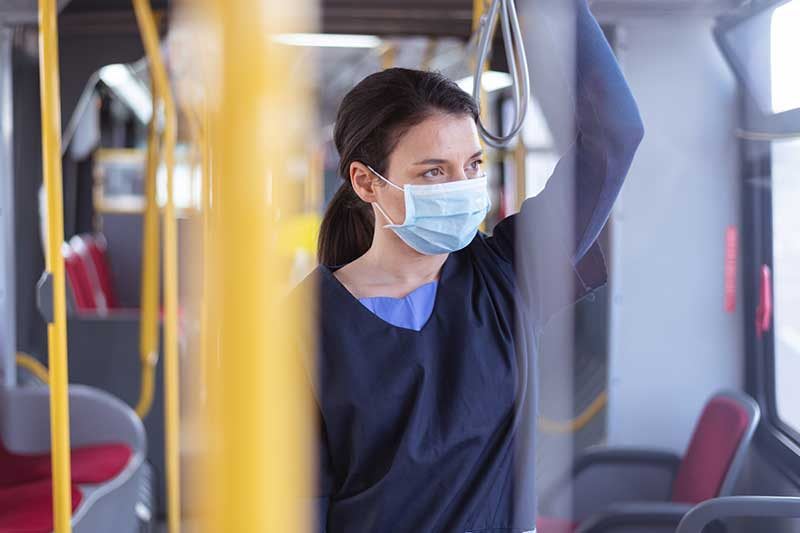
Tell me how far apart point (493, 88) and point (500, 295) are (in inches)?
168

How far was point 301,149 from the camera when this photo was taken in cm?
51

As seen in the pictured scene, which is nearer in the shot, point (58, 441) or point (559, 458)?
point (58, 441)

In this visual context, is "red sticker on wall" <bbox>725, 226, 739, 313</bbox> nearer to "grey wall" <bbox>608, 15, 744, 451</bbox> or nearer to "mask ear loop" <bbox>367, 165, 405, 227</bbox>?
"grey wall" <bbox>608, 15, 744, 451</bbox>

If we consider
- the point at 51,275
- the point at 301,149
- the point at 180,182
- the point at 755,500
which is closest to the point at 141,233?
the point at 180,182

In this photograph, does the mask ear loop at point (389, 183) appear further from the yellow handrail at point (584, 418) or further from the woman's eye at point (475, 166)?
the yellow handrail at point (584, 418)

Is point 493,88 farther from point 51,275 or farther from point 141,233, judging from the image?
point 51,275

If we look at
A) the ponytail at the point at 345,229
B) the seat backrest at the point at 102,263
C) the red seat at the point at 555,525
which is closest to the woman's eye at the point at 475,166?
the ponytail at the point at 345,229

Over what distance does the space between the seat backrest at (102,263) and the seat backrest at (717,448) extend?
428cm

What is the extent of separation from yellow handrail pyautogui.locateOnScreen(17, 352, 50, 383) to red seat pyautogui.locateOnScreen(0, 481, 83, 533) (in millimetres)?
916

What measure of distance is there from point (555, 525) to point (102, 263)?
4.39m

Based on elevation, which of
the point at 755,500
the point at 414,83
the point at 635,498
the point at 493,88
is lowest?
the point at 635,498

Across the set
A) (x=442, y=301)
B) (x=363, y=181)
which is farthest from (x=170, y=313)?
(x=442, y=301)

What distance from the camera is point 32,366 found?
3811mm

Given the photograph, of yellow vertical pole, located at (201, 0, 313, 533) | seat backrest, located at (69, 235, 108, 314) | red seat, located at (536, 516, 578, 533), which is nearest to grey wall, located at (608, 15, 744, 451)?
red seat, located at (536, 516, 578, 533)
